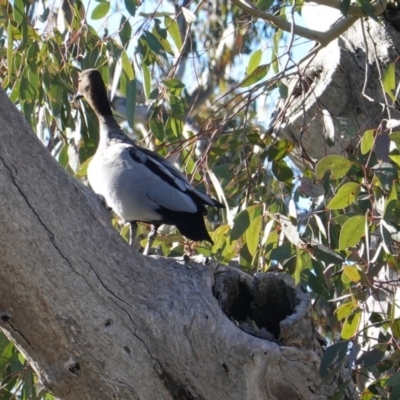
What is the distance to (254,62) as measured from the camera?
3076mm

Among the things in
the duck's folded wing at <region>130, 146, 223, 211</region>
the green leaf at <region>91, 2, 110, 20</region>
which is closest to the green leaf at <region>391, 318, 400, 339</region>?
the duck's folded wing at <region>130, 146, 223, 211</region>

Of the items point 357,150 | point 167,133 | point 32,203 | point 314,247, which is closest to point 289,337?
point 314,247

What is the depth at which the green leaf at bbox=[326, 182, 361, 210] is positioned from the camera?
234cm

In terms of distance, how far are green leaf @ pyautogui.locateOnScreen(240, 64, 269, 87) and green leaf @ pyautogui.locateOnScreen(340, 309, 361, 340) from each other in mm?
981

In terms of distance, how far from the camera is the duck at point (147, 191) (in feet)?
8.64

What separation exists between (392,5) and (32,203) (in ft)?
5.51

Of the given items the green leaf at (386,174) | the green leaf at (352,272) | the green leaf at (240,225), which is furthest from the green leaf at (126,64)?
the green leaf at (352,272)

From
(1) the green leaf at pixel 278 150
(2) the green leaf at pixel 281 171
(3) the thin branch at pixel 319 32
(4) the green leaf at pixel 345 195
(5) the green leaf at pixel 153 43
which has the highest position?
(3) the thin branch at pixel 319 32

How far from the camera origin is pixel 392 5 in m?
3.06

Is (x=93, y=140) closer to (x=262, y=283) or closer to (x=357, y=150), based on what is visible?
(x=357, y=150)

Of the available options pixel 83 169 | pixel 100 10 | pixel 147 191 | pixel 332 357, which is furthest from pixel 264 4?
pixel 332 357

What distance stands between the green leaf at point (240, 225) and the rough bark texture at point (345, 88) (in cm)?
45

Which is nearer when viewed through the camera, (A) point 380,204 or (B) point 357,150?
(A) point 380,204

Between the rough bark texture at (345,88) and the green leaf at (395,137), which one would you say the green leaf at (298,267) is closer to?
the green leaf at (395,137)
